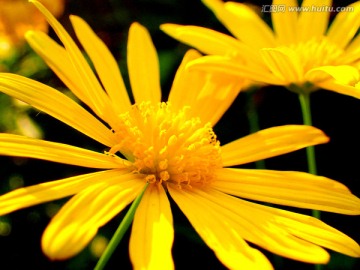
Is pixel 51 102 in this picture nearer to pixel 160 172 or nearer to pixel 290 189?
pixel 160 172

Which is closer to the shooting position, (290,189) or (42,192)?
(42,192)

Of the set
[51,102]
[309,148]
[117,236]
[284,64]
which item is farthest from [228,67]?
[117,236]

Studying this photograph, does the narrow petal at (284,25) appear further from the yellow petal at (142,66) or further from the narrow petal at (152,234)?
the narrow petal at (152,234)

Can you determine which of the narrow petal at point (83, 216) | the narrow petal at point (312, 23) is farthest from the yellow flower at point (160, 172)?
the narrow petal at point (312, 23)

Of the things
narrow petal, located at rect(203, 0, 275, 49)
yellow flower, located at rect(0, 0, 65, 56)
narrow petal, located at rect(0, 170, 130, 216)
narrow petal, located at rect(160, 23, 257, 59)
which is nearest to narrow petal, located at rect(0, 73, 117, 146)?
narrow petal, located at rect(0, 170, 130, 216)

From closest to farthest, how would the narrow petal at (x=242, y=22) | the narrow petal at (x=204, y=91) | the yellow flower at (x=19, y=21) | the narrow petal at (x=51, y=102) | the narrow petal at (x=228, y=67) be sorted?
the narrow petal at (x=51, y=102), the narrow petal at (x=228, y=67), the narrow petal at (x=204, y=91), the narrow petal at (x=242, y=22), the yellow flower at (x=19, y=21)

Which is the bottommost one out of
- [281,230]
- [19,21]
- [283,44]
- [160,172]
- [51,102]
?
[281,230]

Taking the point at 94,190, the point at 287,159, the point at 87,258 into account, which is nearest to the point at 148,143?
the point at 94,190
